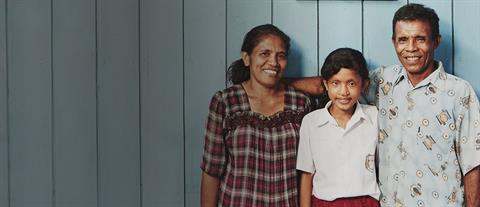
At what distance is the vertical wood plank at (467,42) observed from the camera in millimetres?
1719

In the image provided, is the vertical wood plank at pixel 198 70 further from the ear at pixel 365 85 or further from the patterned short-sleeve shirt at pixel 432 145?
the patterned short-sleeve shirt at pixel 432 145

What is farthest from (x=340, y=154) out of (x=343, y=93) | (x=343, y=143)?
(x=343, y=93)

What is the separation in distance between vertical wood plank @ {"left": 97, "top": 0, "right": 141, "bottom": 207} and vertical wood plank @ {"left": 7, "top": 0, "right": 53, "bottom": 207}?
147 mm

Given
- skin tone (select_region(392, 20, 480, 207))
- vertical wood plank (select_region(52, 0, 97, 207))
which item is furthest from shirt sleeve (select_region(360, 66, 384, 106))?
vertical wood plank (select_region(52, 0, 97, 207))

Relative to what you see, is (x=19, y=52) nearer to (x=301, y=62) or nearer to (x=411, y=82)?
(x=301, y=62)

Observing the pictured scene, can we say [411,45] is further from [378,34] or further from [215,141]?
[215,141]

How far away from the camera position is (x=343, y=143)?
5.01 feet

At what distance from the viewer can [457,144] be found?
4.91ft

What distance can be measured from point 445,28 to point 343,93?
0.41m

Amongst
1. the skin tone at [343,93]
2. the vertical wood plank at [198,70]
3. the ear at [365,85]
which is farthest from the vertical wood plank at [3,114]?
the ear at [365,85]

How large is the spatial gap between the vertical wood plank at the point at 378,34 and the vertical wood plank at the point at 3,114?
0.98 metres

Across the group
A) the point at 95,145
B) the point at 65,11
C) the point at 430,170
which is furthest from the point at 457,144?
the point at 65,11

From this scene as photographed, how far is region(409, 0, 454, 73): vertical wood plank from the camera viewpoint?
1.72 m

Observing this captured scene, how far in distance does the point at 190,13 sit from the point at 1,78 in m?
0.55
